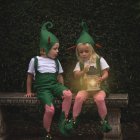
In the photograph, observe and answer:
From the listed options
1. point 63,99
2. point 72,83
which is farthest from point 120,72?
point 63,99

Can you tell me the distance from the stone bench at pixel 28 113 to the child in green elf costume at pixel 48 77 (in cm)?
15

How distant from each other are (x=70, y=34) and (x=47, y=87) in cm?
127

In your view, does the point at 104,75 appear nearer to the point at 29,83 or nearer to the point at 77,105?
the point at 77,105

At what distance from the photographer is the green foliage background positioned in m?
7.88

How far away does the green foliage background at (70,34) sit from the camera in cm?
788

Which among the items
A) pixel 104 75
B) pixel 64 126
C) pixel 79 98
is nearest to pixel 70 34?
pixel 104 75

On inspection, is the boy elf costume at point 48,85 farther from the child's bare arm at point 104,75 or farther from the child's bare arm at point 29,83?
the child's bare arm at point 104,75

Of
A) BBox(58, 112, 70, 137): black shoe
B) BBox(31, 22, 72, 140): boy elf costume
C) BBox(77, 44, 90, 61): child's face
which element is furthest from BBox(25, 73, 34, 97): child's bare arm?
BBox(77, 44, 90, 61): child's face

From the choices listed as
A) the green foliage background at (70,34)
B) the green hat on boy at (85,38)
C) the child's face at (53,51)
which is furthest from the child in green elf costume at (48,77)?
the green foliage background at (70,34)

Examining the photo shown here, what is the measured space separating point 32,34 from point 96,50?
113 cm

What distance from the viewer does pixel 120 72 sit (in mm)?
7918

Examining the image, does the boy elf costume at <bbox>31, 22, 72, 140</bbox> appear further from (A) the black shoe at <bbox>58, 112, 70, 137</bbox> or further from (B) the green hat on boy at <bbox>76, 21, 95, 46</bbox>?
(B) the green hat on boy at <bbox>76, 21, 95, 46</bbox>

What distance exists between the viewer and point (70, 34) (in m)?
8.03

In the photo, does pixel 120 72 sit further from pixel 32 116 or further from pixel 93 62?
pixel 32 116
